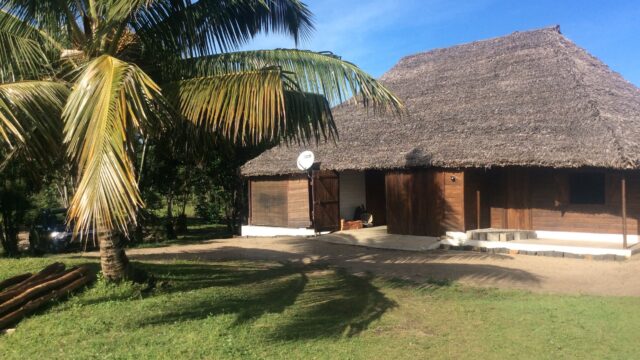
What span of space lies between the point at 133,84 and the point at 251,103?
138cm

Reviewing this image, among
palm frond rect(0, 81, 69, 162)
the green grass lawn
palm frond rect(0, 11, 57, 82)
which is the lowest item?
the green grass lawn

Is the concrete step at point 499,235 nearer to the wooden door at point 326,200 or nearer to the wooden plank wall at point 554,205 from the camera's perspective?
the wooden plank wall at point 554,205

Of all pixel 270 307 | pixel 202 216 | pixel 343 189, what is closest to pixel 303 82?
pixel 270 307

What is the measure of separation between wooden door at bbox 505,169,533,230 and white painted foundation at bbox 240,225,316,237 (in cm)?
585

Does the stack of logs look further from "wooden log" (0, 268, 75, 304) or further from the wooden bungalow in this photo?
the wooden bungalow

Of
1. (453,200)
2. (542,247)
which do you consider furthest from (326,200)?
(542,247)

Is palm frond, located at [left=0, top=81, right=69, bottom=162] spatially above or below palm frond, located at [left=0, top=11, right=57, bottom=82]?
below

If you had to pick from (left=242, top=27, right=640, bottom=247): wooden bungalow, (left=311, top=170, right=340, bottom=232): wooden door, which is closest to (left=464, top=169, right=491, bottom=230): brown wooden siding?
(left=242, top=27, right=640, bottom=247): wooden bungalow

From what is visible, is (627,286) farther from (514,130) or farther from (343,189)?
(343,189)

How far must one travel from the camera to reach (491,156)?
12117 millimetres

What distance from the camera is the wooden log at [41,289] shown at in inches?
241

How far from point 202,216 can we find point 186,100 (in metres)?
21.2

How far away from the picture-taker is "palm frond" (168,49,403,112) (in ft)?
21.4

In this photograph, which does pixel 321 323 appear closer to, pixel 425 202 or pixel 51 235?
pixel 425 202
